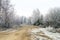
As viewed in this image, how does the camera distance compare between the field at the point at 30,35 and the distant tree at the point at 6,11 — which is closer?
the field at the point at 30,35

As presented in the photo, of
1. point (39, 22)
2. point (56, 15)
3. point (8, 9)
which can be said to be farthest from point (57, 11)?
point (39, 22)

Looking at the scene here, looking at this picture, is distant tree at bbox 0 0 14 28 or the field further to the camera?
distant tree at bbox 0 0 14 28

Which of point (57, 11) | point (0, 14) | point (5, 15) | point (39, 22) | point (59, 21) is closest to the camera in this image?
point (59, 21)

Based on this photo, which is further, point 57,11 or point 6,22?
point 6,22

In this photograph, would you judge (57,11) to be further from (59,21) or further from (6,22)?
(6,22)

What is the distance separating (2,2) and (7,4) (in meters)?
2.04

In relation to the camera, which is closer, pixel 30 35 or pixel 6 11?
pixel 30 35

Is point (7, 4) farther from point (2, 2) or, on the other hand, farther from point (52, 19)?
point (52, 19)

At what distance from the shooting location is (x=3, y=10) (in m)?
36.6

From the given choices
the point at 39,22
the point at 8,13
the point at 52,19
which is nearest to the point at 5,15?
the point at 8,13

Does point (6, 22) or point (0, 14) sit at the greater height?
point (0, 14)

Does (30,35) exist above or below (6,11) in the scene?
below

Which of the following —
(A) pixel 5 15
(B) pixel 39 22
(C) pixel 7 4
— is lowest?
(B) pixel 39 22

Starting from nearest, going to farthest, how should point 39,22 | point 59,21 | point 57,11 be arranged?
point 59,21
point 57,11
point 39,22
